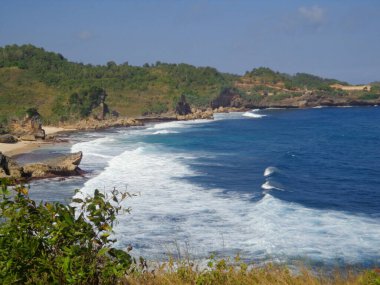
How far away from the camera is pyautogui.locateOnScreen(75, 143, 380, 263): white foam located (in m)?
16.8

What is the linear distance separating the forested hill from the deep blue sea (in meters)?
45.5

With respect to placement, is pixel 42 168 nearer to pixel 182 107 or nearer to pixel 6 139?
pixel 6 139

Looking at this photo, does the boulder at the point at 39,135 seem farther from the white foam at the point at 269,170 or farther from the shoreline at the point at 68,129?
the white foam at the point at 269,170

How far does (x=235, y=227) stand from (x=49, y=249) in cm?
1416

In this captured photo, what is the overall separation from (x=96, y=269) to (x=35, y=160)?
108 ft

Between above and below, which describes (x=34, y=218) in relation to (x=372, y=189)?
above

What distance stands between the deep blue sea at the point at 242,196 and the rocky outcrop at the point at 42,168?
122 centimetres

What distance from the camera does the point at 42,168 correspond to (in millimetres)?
30344

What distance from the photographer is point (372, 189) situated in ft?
92.0

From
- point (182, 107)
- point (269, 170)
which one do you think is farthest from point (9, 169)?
point (182, 107)

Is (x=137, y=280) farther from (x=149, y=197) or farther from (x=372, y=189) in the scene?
(x=372, y=189)

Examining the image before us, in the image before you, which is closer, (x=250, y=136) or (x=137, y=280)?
(x=137, y=280)

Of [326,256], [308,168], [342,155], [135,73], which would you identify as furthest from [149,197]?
[135,73]

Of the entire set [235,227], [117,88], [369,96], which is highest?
[117,88]
